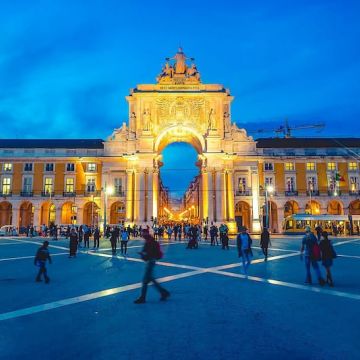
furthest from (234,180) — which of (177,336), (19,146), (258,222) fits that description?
(177,336)

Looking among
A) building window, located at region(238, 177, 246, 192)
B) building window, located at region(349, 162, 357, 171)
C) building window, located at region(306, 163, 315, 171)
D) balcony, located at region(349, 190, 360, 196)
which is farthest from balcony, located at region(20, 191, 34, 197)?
building window, located at region(349, 162, 357, 171)

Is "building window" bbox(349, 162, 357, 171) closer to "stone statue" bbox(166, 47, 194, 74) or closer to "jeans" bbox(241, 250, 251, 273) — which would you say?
"stone statue" bbox(166, 47, 194, 74)

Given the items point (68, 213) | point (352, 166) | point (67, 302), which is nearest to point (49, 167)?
point (68, 213)

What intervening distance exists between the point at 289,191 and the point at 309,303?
160ft

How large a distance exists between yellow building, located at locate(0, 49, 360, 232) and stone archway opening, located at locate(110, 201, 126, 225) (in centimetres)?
21

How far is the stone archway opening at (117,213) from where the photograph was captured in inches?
2217

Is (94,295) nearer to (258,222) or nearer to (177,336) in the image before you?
(177,336)

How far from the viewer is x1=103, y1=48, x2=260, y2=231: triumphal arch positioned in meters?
51.8

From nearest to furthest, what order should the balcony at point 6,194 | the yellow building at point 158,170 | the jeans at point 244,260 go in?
the jeans at point 244,260, the yellow building at point 158,170, the balcony at point 6,194

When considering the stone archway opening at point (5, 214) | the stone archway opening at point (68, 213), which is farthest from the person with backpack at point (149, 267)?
the stone archway opening at point (5, 214)

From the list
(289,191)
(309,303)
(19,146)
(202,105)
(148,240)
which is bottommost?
(309,303)

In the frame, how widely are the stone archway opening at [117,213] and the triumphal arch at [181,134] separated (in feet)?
15.8

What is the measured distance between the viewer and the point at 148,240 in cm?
860

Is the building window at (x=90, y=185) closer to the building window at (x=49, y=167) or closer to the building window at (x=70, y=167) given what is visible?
the building window at (x=70, y=167)
